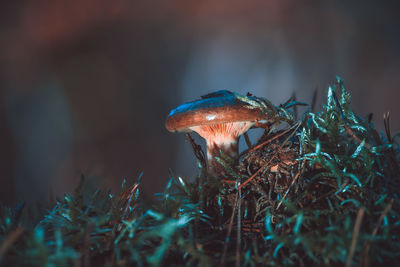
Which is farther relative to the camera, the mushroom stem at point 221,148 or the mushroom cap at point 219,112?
the mushroom stem at point 221,148

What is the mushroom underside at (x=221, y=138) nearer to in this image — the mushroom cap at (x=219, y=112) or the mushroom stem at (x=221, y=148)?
the mushroom stem at (x=221, y=148)

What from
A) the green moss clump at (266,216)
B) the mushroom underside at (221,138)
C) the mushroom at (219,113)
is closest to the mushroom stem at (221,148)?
the mushroom underside at (221,138)

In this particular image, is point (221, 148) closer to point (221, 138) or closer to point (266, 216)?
point (221, 138)

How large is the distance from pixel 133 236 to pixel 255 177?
23.5 inches

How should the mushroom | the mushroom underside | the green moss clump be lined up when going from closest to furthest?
the green moss clump → the mushroom → the mushroom underside

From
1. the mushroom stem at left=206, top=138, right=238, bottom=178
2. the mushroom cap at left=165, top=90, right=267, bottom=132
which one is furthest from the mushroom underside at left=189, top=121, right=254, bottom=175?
the mushroom cap at left=165, top=90, right=267, bottom=132

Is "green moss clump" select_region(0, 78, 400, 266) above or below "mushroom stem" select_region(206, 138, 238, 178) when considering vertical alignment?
below

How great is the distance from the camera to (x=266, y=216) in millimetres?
806

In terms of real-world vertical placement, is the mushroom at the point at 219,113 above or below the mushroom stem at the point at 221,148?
above

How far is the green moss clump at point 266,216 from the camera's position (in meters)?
0.63

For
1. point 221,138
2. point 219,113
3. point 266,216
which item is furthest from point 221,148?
point 266,216

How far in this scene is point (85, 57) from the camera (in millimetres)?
A: 6969

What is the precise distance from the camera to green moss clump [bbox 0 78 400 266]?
0.63m

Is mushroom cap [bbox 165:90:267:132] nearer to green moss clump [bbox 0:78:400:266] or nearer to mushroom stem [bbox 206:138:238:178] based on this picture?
green moss clump [bbox 0:78:400:266]
